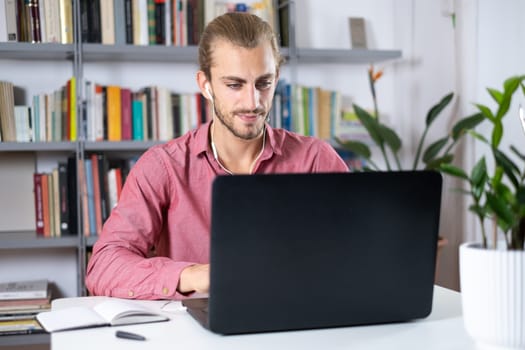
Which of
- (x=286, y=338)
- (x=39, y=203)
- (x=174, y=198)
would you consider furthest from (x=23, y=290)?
(x=286, y=338)

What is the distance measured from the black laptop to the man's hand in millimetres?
161

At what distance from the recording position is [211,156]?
76.3 inches

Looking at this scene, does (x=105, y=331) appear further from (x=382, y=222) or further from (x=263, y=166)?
(x=263, y=166)

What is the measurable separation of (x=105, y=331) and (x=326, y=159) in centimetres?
92

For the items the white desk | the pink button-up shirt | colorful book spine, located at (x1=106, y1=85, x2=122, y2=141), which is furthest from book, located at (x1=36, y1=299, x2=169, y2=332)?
colorful book spine, located at (x1=106, y1=85, x2=122, y2=141)

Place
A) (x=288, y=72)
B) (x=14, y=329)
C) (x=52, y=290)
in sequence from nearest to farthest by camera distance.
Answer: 1. (x=14, y=329)
2. (x=52, y=290)
3. (x=288, y=72)

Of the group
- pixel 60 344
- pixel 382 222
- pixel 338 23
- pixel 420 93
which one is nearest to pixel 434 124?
pixel 420 93

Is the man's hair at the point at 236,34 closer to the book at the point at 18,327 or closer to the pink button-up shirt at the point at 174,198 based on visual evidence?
the pink button-up shirt at the point at 174,198

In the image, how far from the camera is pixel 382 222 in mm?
1211

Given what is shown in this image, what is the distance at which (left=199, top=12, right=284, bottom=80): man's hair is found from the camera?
1837mm

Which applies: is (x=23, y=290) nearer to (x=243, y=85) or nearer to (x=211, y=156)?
(x=211, y=156)

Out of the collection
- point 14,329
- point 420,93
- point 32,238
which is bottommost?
point 14,329

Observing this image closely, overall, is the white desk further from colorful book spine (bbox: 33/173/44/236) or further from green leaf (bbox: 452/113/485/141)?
green leaf (bbox: 452/113/485/141)

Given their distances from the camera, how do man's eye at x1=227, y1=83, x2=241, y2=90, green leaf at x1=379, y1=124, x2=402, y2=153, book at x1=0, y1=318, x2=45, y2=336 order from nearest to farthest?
man's eye at x1=227, y1=83, x2=241, y2=90
book at x1=0, y1=318, x2=45, y2=336
green leaf at x1=379, y1=124, x2=402, y2=153
